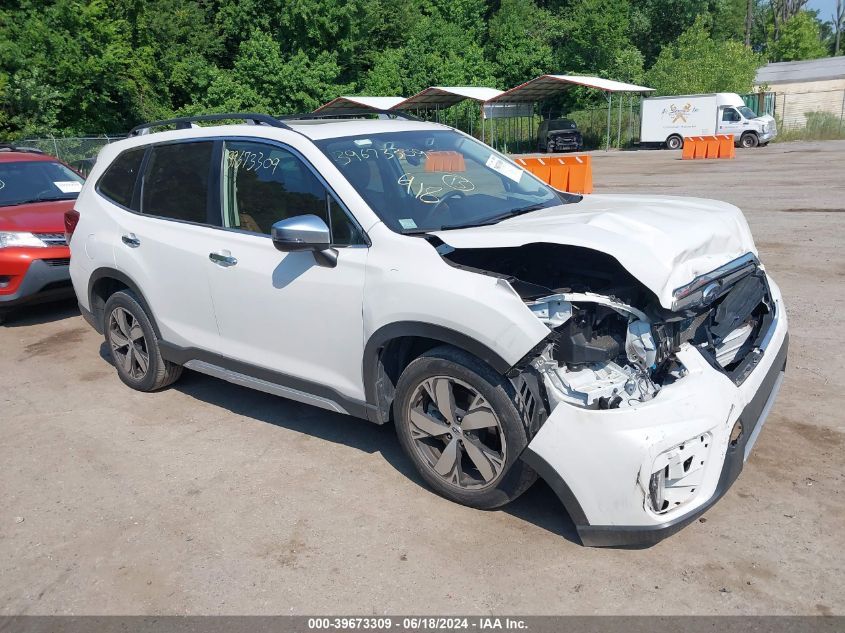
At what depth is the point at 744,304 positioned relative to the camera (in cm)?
393

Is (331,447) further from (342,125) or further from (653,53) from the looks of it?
(653,53)

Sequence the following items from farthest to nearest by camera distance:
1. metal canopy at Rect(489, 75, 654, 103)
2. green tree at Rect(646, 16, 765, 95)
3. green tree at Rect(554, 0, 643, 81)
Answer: green tree at Rect(554, 0, 643, 81), green tree at Rect(646, 16, 765, 95), metal canopy at Rect(489, 75, 654, 103)

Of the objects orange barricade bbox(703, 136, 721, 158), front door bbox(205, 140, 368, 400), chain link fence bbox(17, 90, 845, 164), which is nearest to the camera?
front door bbox(205, 140, 368, 400)

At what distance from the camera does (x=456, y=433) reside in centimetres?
357

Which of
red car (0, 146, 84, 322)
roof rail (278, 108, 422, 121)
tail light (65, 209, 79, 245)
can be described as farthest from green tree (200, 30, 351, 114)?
roof rail (278, 108, 422, 121)

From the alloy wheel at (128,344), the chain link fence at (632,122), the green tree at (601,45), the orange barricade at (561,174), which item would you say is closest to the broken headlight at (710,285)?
the alloy wheel at (128,344)

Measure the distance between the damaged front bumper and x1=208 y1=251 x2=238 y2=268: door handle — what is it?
2134 millimetres

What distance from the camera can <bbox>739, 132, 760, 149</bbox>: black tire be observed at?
32.3 m

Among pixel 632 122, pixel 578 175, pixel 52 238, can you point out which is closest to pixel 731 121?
pixel 632 122

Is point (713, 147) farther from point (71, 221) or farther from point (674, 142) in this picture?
point (71, 221)

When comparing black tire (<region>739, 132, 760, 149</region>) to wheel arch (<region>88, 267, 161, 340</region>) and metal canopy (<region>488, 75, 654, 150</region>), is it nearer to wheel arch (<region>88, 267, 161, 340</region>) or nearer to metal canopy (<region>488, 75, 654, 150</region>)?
metal canopy (<region>488, 75, 654, 150</region>)

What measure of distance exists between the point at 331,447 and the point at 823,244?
7756 millimetres

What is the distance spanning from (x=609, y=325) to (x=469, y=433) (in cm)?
83

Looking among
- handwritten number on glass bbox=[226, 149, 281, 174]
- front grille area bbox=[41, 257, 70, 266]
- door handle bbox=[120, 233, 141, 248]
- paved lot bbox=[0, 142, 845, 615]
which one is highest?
handwritten number on glass bbox=[226, 149, 281, 174]
